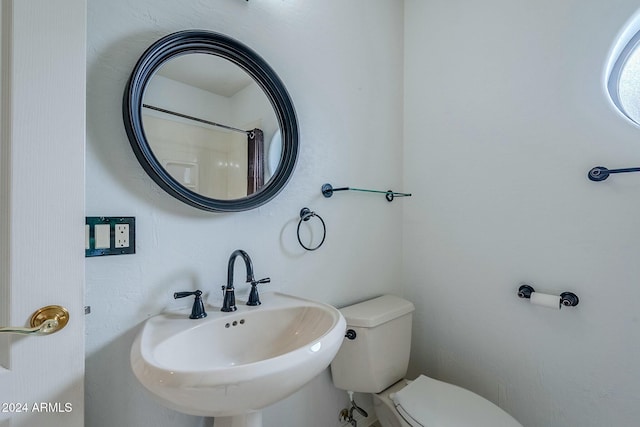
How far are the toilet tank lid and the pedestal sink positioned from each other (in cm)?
34

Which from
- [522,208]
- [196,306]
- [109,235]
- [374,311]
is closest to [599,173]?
[522,208]

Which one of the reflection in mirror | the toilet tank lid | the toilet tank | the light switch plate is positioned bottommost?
the toilet tank

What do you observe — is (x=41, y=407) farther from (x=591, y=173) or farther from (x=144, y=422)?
(x=591, y=173)

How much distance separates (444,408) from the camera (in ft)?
3.62

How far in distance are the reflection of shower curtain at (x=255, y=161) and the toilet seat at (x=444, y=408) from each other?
107 centimetres

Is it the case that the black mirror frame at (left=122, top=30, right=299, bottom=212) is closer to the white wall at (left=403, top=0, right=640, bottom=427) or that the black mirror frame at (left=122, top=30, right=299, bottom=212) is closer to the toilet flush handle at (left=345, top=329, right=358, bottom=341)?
the toilet flush handle at (left=345, top=329, right=358, bottom=341)

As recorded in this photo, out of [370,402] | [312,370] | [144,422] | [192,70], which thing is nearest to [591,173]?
[312,370]

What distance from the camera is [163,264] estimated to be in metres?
0.89

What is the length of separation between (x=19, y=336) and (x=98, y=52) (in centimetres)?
74

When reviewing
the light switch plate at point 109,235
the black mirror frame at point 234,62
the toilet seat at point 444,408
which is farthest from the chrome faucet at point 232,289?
the toilet seat at point 444,408

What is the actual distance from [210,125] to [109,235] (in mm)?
491

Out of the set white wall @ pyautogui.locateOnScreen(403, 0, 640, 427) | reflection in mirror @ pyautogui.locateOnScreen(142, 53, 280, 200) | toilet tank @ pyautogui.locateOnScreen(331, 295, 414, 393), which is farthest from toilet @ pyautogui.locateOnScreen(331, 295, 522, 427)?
reflection in mirror @ pyautogui.locateOnScreen(142, 53, 280, 200)

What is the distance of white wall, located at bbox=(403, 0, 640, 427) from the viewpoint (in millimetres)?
1129

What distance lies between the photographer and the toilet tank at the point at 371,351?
122cm
